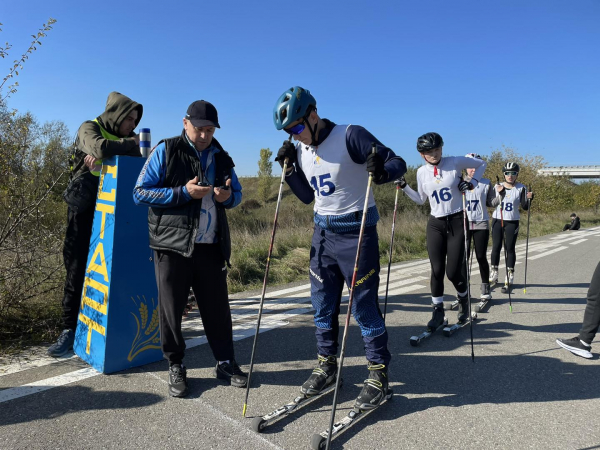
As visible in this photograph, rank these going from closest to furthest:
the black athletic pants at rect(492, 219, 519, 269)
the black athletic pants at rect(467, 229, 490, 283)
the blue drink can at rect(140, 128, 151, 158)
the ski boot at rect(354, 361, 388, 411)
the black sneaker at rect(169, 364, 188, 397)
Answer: the ski boot at rect(354, 361, 388, 411), the black sneaker at rect(169, 364, 188, 397), the blue drink can at rect(140, 128, 151, 158), the black athletic pants at rect(467, 229, 490, 283), the black athletic pants at rect(492, 219, 519, 269)

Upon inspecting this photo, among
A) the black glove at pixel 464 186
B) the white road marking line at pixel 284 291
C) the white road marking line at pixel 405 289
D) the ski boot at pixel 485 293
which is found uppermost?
the black glove at pixel 464 186

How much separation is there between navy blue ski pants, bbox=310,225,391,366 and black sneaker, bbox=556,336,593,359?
8.01 feet

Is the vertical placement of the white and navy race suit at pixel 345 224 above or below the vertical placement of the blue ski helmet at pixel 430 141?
below

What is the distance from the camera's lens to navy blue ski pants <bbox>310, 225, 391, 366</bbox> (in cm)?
319

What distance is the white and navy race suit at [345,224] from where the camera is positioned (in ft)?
10.4

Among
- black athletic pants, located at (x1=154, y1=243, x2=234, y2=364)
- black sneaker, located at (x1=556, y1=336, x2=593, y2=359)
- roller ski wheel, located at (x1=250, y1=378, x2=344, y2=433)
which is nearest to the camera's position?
roller ski wheel, located at (x1=250, y1=378, x2=344, y2=433)

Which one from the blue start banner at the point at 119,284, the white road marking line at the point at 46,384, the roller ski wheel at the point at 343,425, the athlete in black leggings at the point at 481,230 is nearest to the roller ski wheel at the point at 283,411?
the roller ski wheel at the point at 343,425

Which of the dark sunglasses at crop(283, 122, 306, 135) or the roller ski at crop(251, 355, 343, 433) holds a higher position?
the dark sunglasses at crop(283, 122, 306, 135)

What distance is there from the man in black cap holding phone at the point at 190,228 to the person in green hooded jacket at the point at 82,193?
0.85 m

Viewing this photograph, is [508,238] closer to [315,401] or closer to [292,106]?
[315,401]

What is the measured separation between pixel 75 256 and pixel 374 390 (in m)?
3.07

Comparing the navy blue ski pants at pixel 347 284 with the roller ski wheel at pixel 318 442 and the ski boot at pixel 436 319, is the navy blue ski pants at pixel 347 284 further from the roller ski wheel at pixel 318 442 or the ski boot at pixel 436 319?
the ski boot at pixel 436 319

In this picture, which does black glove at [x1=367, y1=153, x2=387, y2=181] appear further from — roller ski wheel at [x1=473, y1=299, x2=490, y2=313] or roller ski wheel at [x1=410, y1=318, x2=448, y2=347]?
roller ski wheel at [x1=473, y1=299, x2=490, y2=313]

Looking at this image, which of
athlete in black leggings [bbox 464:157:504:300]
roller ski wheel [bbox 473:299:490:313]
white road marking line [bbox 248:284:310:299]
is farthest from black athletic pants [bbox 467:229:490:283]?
white road marking line [bbox 248:284:310:299]
